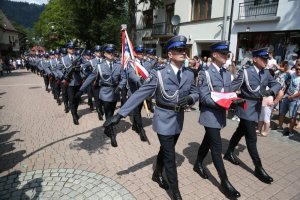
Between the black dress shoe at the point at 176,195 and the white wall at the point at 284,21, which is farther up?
the white wall at the point at 284,21

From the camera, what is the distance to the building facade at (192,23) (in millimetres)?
15875

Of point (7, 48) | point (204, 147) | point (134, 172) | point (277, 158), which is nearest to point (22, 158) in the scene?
point (134, 172)

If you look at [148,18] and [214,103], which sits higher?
[148,18]

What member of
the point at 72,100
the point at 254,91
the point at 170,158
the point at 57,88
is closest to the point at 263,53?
the point at 254,91

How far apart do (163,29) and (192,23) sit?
4692 mm

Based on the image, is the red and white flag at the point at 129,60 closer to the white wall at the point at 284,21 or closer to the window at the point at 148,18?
the white wall at the point at 284,21

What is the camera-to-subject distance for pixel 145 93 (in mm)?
3605

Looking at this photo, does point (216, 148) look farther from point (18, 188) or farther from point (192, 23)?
point (192, 23)

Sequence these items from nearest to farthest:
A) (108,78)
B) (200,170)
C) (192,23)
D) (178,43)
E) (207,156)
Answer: (178,43), (200,170), (207,156), (108,78), (192,23)

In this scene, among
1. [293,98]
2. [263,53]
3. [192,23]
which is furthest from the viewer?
[192,23]

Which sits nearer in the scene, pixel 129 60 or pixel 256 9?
pixel 129 60

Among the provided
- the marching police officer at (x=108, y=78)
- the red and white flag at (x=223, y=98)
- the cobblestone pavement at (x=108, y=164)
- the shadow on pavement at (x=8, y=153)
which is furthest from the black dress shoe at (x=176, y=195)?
the shadow on pavement at (x=8, y=153)

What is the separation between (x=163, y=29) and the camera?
22.8 meters

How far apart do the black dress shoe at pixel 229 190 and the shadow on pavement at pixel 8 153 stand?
3.76 m
